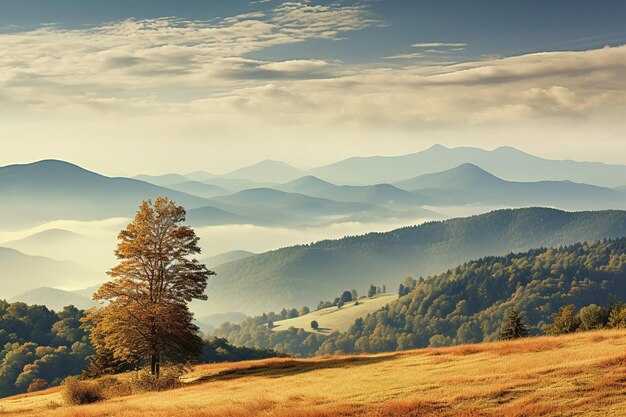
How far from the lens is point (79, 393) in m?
40.9

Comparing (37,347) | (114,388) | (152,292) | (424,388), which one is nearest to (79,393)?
(114,388)

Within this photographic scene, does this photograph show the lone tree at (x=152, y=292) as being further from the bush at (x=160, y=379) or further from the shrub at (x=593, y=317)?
the shrub at (x=593, y=317)

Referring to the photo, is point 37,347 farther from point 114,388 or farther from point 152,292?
point 114,388

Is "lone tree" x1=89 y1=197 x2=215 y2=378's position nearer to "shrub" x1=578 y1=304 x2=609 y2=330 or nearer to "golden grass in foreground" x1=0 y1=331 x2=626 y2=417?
"golden grass in foreground" x1=0 y1=331 x2=626 y2=417

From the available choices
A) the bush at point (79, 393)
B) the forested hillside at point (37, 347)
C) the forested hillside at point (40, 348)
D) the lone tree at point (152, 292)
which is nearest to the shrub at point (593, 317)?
the lone tree at point (152, 292)

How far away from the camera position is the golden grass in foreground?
2634 cm

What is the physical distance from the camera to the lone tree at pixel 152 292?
4656 cm

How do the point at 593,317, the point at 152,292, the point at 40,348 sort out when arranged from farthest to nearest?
the point at 40,348, the point at 593,317, the point at 152,292

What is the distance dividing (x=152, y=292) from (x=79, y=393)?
9751 mm

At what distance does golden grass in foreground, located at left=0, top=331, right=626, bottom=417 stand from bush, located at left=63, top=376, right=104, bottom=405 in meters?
1.19

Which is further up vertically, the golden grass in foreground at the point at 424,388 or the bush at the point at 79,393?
the bush at the point at 79,393

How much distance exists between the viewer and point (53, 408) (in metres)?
38.8

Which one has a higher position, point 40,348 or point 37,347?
point 37,347

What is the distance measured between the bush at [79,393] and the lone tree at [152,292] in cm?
455
